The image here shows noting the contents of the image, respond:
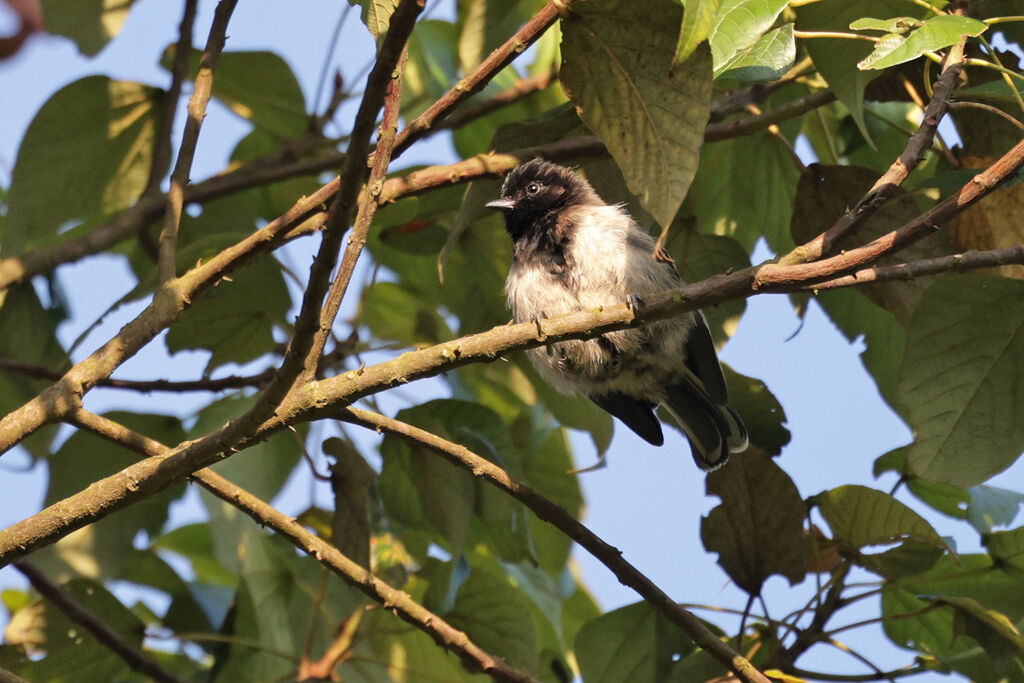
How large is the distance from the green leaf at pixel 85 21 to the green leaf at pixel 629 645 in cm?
243

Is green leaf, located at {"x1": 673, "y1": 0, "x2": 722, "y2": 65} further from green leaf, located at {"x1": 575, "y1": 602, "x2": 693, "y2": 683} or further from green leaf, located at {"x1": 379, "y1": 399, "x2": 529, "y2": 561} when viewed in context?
green leaf, located at {"x1": 575, "y1": 602, "x2": 693, "y2": 683}

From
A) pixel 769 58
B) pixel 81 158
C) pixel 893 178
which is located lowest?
pixel 893 178

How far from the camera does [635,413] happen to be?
4.16 m

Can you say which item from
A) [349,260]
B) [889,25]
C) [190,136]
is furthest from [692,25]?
[190,136]

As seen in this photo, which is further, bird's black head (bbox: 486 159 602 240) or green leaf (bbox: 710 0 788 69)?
bird's black head (bbox: 486 159 602 240)

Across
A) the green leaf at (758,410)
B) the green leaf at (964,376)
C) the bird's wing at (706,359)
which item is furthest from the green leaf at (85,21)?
the green leaf at (964,376)

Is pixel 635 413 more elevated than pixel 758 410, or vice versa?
pixel 635 413

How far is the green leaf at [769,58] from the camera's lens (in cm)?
244

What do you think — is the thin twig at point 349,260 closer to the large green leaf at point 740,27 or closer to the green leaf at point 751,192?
the large green leaf at point 740,27

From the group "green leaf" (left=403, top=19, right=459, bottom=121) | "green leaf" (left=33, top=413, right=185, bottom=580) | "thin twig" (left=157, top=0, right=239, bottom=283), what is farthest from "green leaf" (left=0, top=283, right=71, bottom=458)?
"green leaf" (left=403, top=19, right=459, bottom=121)

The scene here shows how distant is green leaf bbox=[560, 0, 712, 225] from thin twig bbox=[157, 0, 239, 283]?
1064 millimetres

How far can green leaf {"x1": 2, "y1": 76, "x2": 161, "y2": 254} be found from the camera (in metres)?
3.34

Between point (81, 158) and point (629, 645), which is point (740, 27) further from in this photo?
point (81, 158)

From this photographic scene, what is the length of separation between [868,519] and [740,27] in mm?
1407
